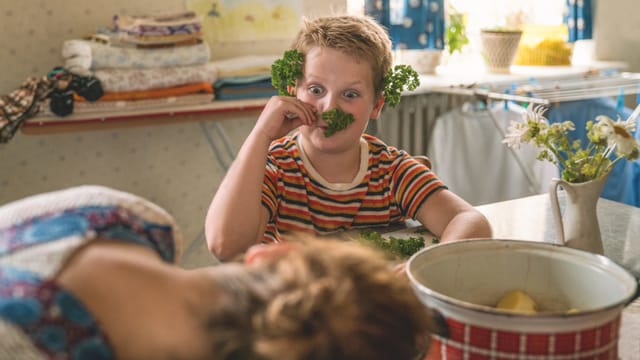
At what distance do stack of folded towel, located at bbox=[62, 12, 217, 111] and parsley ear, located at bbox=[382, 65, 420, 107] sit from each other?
52.4 inches

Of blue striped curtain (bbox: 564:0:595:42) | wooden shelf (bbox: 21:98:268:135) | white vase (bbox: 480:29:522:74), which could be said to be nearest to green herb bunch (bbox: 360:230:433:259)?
wooden shelf (bbox: 21:98:268:135)

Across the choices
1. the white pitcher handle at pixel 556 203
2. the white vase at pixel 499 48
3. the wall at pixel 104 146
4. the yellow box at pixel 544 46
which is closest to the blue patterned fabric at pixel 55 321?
the white pitcher handle at pixel 556 203

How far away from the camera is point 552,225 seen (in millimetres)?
1442

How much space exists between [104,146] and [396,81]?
1.84 m

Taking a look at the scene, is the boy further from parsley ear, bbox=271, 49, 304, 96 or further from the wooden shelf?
the wooden shelf

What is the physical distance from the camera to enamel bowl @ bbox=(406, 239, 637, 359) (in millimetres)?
636

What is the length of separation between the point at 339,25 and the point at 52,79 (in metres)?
1.40

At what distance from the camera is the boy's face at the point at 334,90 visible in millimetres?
1479

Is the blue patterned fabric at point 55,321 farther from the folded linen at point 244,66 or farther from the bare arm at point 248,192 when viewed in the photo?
the folded linen at point 244,66

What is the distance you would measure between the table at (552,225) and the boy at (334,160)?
11 centimetres

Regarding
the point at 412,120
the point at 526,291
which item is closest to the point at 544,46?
the point at 412,120

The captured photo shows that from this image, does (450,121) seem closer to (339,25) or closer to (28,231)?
(339,25)

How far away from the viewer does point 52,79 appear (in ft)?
8.35

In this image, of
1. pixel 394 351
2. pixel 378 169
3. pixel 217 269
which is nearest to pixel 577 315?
pixel 394 351
